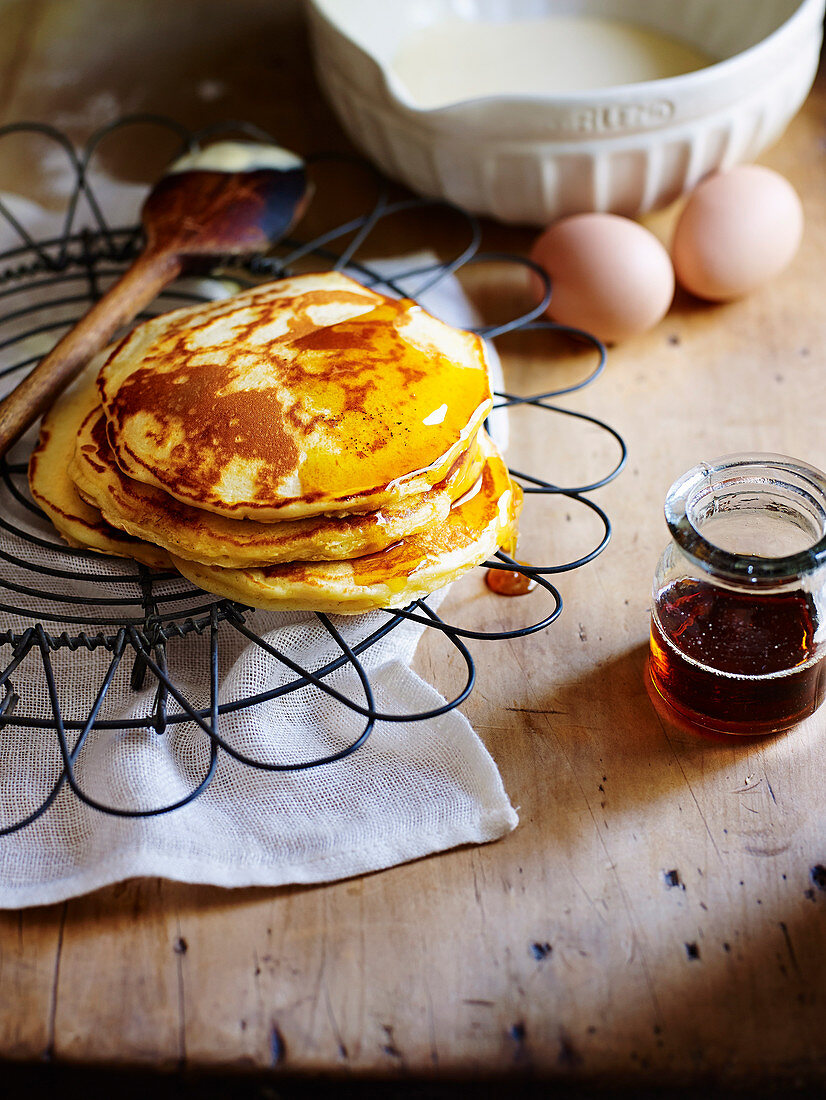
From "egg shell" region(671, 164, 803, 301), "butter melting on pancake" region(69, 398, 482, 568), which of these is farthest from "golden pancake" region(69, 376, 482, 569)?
"egg shell" region(671, 164, 803, 301)

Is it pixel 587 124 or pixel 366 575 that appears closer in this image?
pixel 366 575

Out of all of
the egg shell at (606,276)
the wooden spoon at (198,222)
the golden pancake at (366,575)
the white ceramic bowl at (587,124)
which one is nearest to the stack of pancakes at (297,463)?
the golden pancake at (366,575)

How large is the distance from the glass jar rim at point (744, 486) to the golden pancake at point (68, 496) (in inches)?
16.3

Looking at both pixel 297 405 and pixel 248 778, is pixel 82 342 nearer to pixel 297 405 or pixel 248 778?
pixel 297 405

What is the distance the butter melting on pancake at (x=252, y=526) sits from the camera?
73cm

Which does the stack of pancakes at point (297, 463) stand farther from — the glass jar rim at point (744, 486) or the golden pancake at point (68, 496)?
the glass jar rim at point (744, 486)

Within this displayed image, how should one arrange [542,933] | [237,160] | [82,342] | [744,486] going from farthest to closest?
1. [237,160]
2. [82,342]
3. [744,486]
4. [542,933]

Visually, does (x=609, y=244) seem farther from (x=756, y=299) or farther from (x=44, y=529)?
(x=44, y=529)

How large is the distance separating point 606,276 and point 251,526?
55cm

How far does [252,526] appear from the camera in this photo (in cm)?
75

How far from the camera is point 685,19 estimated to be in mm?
1359

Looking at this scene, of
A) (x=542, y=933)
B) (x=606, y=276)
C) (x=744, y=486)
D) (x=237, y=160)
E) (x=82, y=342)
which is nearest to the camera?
(x=542, y=933)

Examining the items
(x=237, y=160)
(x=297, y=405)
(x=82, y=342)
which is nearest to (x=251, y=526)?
(x=297, y=405)

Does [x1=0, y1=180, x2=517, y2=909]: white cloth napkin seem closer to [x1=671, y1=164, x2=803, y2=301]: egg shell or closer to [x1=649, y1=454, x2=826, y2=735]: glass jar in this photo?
[x1=649, y1=454, x2=826, y2=735]: glass jar
